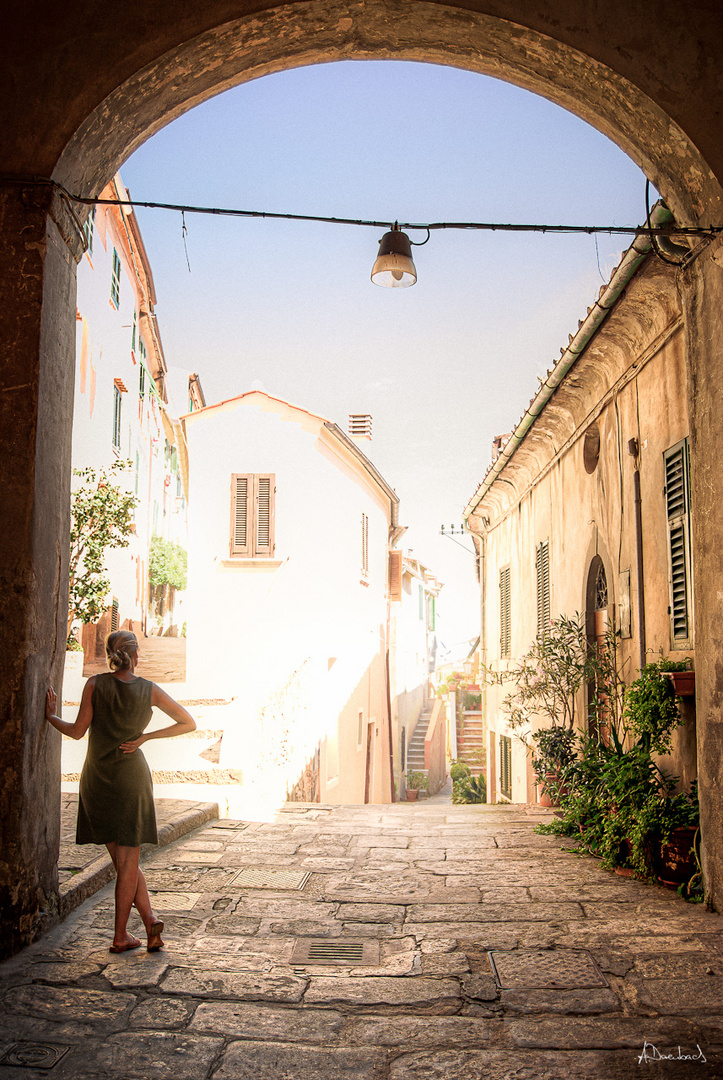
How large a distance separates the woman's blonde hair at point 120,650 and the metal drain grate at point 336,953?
65.3 inches

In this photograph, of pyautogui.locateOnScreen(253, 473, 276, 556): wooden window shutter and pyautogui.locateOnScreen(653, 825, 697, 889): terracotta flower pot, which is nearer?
pyautogui.locateOnScreen(653, 825, 697, 889): terracotta flower pot

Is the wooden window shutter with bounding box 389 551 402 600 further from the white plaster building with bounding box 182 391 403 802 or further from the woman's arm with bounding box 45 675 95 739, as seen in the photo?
the woman's arm with bounding box 45 675 95 739

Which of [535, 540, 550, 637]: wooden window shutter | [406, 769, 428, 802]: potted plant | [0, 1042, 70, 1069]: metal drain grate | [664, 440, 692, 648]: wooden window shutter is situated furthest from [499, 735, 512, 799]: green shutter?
[0, 1042, 70, 1069]: metal drain grate

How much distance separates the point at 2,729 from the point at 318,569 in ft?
48.4

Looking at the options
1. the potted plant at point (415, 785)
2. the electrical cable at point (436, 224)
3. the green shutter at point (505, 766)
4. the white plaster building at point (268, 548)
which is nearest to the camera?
the electrical cable at point (436, 224)

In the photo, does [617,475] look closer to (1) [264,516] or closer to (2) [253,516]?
(1) [264,516]

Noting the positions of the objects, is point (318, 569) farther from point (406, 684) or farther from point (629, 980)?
point (629, 980)

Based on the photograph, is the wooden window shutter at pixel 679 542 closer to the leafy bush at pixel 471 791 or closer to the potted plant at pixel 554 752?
the potted plant at pixel 554 752

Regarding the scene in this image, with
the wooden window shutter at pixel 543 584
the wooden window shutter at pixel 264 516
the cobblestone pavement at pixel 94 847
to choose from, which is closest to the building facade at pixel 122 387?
the wooden window shutter at pixel 264 516

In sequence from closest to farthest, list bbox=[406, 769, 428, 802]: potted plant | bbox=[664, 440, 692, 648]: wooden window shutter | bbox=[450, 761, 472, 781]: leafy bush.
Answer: bbox=[664, 440, 692, 648]: wooden window shutter < bbox=[450, 761, 472, 781]: leafy bush < bbox=[406, 769, 428, 802]: potted plant

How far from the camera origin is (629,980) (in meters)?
3.71

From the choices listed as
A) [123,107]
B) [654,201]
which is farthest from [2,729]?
[654,201]

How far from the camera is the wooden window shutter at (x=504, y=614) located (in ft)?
52.7

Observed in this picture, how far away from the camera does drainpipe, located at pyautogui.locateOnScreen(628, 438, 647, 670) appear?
748cm
